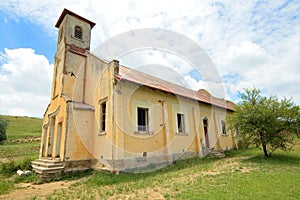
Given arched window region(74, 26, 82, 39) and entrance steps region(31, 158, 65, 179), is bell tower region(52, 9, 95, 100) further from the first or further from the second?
entrance steps region(31, 158, 65, 179)

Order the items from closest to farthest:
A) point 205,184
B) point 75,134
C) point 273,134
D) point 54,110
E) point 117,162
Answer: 1. point 205,184
2. point 117,162
3. point 75,134
4. point 273,134
5. point 54,110

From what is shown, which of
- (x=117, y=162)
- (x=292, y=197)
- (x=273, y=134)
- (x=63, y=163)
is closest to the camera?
(x=292, y=197)

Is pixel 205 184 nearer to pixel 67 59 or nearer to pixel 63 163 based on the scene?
pixel 63 163

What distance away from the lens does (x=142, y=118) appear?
12.2 meters

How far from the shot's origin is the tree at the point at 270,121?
40.0 feet

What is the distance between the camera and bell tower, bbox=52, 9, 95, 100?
44.3 ft

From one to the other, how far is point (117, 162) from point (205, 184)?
473 cm

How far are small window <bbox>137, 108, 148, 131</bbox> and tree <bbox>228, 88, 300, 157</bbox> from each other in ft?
21.9

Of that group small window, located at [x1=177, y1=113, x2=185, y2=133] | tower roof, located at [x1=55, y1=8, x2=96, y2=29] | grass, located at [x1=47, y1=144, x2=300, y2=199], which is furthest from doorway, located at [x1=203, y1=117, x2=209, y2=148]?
tower roof, located at [x1=55, y1=8, x2=96, y2=29]

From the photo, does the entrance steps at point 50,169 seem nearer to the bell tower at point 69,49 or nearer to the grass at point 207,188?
the grass at point 207,188

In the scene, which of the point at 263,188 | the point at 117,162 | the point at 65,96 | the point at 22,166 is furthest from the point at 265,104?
the point at 22,166

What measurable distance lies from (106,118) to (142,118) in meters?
2.43

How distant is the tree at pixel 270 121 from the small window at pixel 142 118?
21.9 feet

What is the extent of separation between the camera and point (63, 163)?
10641mm
